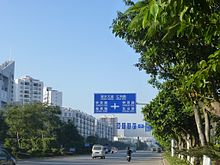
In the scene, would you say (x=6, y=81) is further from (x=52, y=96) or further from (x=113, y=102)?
(x=113, y=102)

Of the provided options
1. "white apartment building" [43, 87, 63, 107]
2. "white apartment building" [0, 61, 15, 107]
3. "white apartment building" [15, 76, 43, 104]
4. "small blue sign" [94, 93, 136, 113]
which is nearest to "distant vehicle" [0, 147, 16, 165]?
"small blue sign" [94, 93, 136, 113]

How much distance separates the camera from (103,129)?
14962 cm

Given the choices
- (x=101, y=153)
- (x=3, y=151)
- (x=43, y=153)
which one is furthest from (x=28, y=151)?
(x=3, y=151)

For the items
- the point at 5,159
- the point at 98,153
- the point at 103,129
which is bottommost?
the point at 98,153

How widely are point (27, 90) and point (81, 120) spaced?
3561 centimetres

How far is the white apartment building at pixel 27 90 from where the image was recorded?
159125 millimetres

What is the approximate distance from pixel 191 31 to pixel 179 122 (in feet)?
72.2

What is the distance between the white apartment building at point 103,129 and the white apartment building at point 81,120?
2.27 metres

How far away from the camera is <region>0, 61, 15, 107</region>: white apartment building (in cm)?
12025

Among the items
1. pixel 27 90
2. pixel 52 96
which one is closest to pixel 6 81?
pixel 27 90

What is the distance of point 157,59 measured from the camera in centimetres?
1020

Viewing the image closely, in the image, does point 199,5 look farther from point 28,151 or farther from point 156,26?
point 28,151

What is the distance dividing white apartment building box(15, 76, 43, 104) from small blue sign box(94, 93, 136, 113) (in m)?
124

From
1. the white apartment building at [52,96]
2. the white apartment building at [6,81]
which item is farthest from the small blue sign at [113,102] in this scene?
the white apartment building at [52,96]
